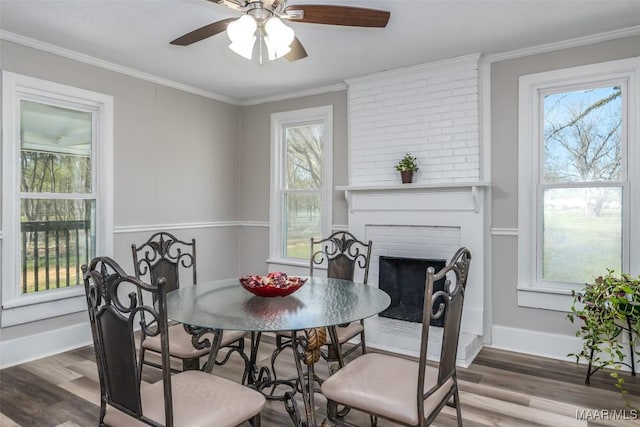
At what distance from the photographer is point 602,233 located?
3166 mm

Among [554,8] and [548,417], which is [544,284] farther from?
[554,8]

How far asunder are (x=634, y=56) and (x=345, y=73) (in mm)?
2314

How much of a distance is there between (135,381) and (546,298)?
3138mm

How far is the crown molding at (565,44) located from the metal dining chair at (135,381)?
10.8 feet

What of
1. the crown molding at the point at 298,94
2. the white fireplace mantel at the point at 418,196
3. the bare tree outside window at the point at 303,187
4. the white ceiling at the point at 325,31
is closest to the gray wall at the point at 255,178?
the crown molding at the point at 298,94

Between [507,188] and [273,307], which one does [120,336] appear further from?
[507,188]

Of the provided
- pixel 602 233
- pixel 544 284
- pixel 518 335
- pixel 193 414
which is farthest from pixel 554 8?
pixel 193 414

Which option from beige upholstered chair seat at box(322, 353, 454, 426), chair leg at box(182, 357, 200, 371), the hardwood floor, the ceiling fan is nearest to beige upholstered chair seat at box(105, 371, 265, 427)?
beige upholstered chair seat at box(322, 353, 454, 426)

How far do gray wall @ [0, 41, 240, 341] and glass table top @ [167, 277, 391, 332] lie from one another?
185cm

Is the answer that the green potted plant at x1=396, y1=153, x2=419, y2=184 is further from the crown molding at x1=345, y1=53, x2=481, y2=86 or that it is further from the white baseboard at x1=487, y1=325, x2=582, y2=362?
the white baseboard at x1=487, y1=325, x2=582, y2=362

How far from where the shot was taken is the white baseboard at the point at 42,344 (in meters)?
3.08

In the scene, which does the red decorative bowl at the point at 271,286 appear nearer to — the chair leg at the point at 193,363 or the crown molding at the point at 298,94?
the chair leg at the point at 193,363

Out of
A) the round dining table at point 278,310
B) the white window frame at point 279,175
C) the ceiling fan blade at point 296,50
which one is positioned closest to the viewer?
the round dining table at point 278,310

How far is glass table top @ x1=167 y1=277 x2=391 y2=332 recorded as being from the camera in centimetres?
171
